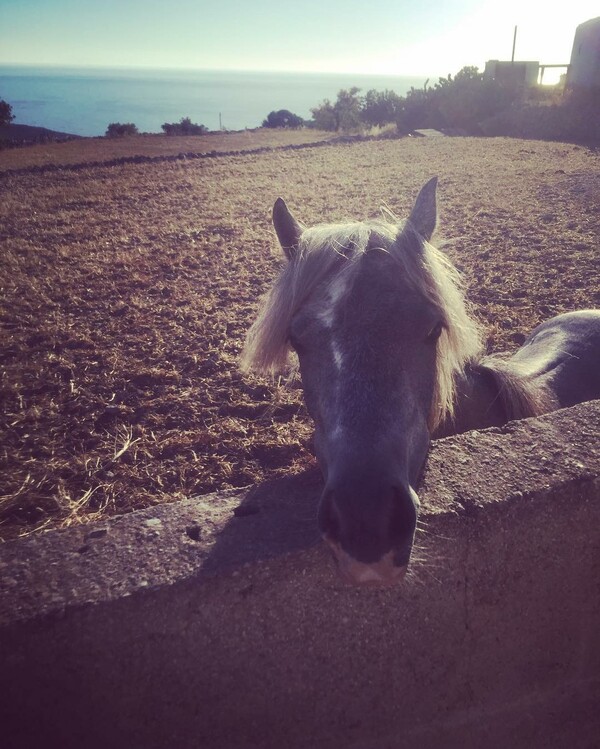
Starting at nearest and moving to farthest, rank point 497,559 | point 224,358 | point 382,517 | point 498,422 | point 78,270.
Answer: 1. point 382,517
2. point 497,559
3. point 498,422
4. point 224,358
5. point 78,270

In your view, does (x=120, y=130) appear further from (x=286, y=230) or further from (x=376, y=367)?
(x=376, y=367)

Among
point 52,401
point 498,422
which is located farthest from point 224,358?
point 498,422

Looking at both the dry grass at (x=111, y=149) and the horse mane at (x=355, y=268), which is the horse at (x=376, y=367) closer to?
the horse mane at (x=355, y=268)

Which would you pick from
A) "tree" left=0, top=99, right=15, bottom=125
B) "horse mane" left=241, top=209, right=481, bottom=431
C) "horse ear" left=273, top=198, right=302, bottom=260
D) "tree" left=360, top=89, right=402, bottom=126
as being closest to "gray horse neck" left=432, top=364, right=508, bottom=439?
"horse mane" left=241, top=209, right=481, bottom=431

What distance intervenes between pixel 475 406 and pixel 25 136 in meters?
33.2

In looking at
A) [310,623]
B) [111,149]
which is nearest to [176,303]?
[310,623]

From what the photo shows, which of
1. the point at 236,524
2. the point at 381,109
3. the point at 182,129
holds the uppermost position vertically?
the point at 381,109

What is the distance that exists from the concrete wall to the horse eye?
48 centimetres

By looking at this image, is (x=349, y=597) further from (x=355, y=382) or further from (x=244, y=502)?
(x=355, y=382)

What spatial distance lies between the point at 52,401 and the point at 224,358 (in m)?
1.48

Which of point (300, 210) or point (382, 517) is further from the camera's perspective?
point (300, 210)

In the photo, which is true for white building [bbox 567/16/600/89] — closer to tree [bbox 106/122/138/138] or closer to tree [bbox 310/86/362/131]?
tree [bbox 310/86/362/131]

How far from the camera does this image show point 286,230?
2.38 m

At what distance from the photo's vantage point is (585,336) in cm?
351
